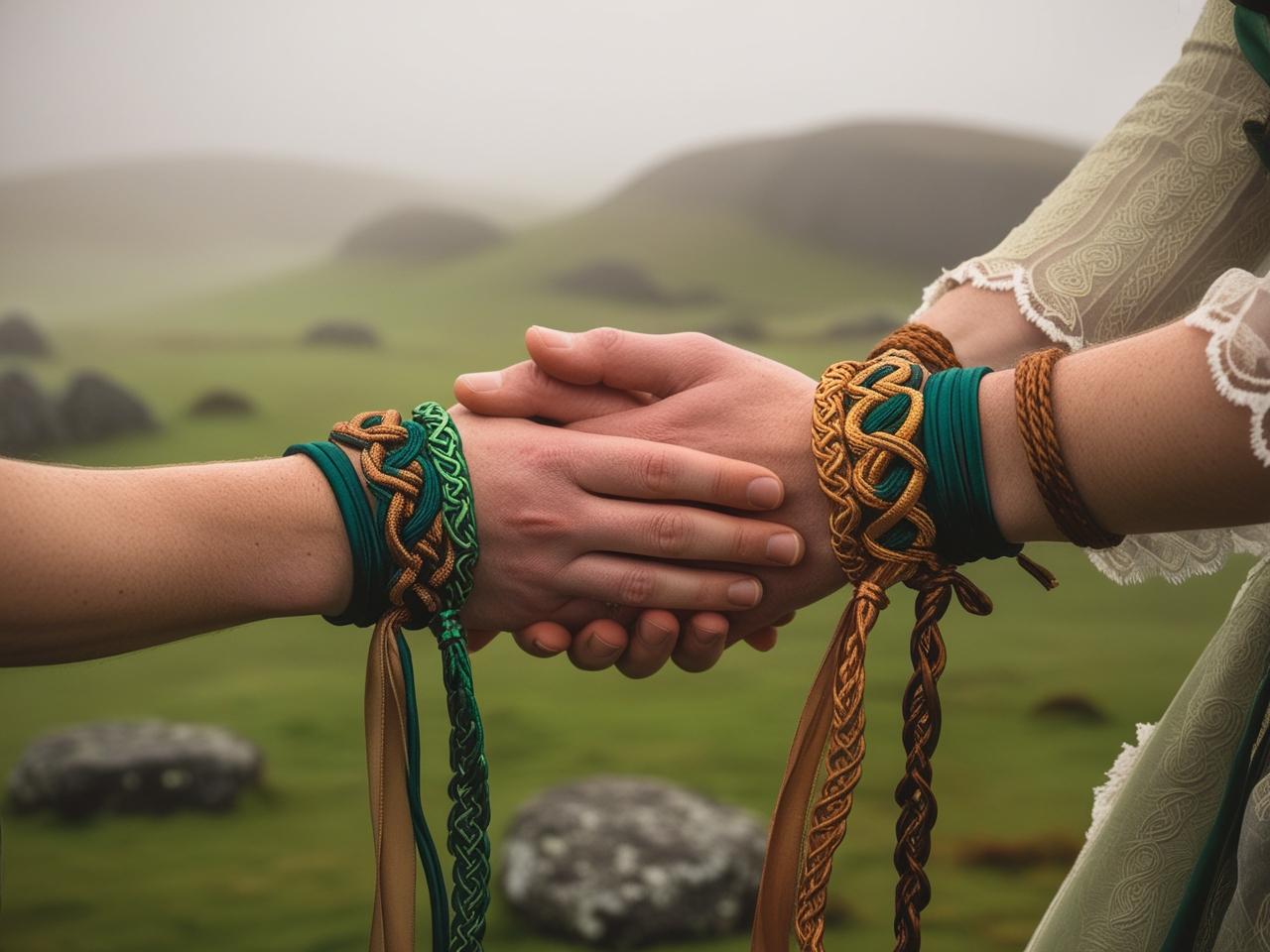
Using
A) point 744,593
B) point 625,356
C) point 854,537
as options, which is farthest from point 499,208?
point 854,537

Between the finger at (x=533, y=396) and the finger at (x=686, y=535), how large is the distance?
0.32 feet

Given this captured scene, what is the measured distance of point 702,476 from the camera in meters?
0.92

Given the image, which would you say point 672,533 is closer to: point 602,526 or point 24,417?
point 602,526

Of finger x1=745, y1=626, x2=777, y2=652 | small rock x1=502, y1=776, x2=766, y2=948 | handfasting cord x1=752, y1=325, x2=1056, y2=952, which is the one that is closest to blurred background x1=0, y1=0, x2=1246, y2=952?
small rock x1=502, y1=776, x2=766, y2=948

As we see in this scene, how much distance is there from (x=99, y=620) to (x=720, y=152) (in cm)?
264

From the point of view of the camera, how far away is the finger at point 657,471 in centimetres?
91

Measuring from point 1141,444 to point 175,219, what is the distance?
299 centimetres

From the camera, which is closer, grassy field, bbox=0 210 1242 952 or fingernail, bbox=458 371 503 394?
fingernail, bbox=458 371 503 394

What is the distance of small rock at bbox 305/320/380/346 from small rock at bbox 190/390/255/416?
0.84ft

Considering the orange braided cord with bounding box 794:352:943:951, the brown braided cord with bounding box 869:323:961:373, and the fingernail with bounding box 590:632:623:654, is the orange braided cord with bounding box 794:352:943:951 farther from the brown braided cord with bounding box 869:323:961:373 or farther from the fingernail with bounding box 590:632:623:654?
the fingernail with bounding box 590:632:623:654

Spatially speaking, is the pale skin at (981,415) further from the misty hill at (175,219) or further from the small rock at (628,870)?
the misty hill at (175,219)

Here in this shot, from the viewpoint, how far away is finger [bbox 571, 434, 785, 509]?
908mm

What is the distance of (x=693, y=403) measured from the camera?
0.97 metres

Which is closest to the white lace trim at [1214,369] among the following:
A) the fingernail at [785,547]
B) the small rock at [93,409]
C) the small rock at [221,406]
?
the fingernail at [785,547]
